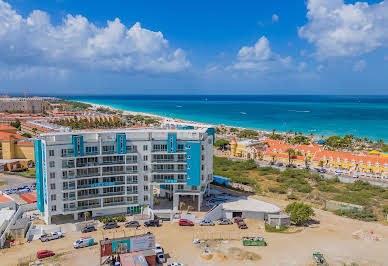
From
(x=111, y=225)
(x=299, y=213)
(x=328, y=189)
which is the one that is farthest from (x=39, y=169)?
(x=328, y=189)

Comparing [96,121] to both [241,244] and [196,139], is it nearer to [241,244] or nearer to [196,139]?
[196,139]

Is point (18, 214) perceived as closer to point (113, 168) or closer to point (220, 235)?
point (113, 168)

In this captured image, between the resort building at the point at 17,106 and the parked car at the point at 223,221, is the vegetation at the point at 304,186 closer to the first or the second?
the parked car at the point at 223,221

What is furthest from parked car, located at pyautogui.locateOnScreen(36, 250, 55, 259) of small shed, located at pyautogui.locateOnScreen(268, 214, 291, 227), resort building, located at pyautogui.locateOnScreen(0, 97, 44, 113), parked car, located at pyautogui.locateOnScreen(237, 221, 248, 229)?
resort building, located at pyautogui.locateOnScreen(0, 97, 44, 113)

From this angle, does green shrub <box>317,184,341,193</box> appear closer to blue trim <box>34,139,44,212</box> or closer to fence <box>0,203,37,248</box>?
blue trim <box>34,139,44,212</box>

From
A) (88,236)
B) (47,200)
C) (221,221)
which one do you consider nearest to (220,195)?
(221,221)

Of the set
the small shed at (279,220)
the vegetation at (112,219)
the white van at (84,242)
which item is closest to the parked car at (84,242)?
the white van at (84,242)
